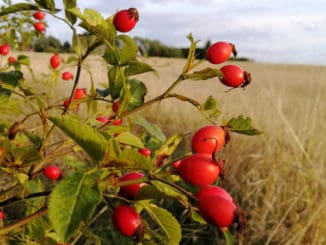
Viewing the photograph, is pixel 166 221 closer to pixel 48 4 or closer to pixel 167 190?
A: pixel 167 190

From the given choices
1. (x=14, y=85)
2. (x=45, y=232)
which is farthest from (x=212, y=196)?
(x=14, y=85)

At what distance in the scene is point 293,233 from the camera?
3.08 m

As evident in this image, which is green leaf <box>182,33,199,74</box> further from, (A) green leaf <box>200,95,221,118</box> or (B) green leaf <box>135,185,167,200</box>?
(B) green leaf <box>135,185,167,200</box>

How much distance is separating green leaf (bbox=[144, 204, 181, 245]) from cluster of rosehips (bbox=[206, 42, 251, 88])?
0.27 meters

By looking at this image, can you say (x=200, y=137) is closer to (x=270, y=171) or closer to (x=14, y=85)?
(x=14, y=85)

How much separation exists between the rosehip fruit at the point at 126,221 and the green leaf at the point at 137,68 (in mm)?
294

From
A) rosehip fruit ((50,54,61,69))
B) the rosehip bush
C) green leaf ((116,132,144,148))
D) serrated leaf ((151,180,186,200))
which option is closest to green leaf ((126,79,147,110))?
the rosehip bush

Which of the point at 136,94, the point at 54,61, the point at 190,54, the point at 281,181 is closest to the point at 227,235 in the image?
the point at 190,54

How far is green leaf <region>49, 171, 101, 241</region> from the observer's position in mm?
585

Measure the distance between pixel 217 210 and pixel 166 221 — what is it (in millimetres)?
181

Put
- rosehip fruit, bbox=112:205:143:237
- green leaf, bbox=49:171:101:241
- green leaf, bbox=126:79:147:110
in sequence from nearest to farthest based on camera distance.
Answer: green leaf, bbox=49:171:101:241 → rosehip fruit, bbox=112:205:143:237 → green leaf, bbox=126:79:147:110

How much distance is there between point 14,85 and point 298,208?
2.47 meters

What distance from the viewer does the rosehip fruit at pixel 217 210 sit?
0.62m

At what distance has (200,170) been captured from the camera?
642 millimetres
